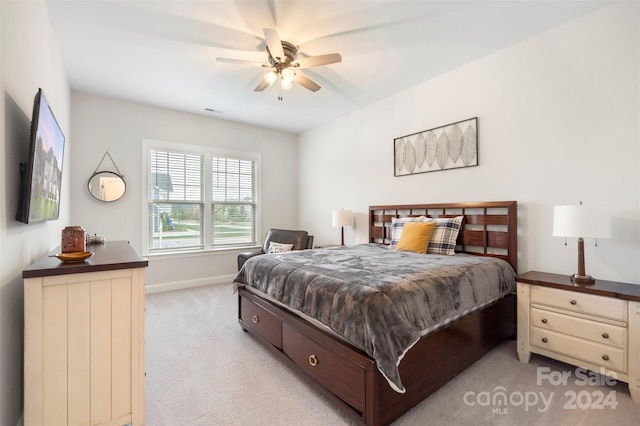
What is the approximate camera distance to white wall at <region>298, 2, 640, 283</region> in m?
2.22

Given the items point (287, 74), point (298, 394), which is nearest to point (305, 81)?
point (287, 74)

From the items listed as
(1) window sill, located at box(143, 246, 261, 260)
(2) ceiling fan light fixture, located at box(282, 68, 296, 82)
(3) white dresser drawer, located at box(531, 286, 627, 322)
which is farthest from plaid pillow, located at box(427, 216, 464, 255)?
(1) window sill, located at box(143, 246, 261, 260)

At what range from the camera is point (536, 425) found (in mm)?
1593

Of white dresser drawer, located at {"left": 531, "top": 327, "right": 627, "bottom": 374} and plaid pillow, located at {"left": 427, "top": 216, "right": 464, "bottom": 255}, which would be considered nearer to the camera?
white dresser drawer, located at {"left": 531, "top": 327, "right": 627, "bottom": 374}

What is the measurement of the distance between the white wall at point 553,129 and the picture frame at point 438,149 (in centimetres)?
8

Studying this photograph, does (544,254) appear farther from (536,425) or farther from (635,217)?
(536,425)

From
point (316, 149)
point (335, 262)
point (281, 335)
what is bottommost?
point (281, 335)

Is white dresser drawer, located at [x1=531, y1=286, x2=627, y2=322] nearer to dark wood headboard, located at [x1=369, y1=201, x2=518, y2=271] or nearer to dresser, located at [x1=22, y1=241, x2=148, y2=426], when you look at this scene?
dark wood headboard, located at [x1=369, y1=201, x2=518, y2=271]

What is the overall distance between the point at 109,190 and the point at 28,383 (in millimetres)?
3314

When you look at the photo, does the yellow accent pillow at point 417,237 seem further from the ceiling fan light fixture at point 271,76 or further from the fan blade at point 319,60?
the ceiling fan light fixture at point 271,76

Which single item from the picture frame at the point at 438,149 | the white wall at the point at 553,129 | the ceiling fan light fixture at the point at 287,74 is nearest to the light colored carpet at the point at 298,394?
the white wall at the point at 553,129

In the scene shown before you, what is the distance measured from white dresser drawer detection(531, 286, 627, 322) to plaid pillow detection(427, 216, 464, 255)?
87cm

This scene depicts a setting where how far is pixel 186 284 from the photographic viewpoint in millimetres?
4539

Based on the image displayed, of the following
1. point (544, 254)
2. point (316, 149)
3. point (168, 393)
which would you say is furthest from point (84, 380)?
point (316, 149)
